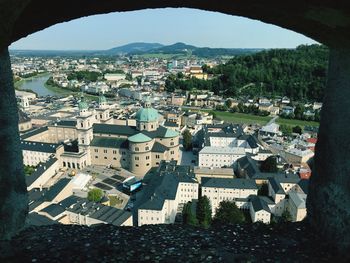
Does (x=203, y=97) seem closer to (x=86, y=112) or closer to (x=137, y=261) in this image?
(x=86, y=112)

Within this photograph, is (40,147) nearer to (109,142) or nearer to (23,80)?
(109,142)

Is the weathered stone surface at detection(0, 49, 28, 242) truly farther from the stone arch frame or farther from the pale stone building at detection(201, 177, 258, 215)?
the pale stone building at detection(201, 177, 258, 215)

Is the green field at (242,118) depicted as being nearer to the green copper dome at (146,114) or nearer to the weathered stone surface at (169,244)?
the green copper dome at (146,114)

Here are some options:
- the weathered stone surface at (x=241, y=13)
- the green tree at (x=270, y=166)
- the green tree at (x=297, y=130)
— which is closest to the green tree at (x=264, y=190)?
the green tree at (x=270, y=166)

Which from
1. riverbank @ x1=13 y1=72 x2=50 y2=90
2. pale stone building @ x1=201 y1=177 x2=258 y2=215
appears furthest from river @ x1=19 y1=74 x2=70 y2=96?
pale stone building @ x1=201 y1=177 x2=258 y2=215

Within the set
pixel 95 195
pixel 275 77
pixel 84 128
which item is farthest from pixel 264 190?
pixel 275 77
